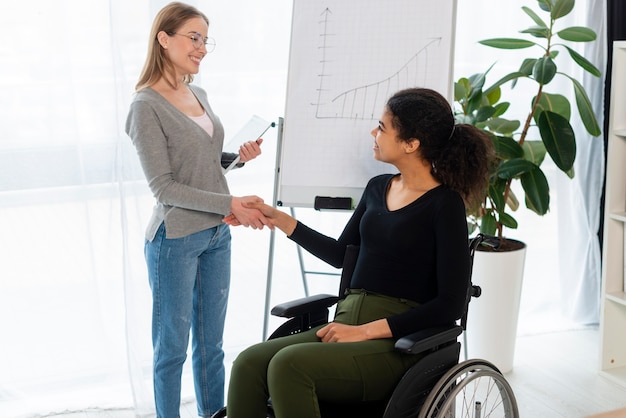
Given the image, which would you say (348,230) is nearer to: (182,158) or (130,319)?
(182,158)

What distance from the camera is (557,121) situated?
3.12 meters

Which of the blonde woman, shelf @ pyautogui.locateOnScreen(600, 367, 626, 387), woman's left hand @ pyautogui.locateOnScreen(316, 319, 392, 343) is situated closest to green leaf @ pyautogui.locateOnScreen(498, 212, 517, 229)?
shelf @ pyautogui.locateOnScreen(600, 367, 626, 387)

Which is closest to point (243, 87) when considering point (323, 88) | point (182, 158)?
point (323, 88)

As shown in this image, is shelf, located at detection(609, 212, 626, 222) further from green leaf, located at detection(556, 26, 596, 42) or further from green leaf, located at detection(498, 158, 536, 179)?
green leaf, located at detection(556, 26, 596, 42)

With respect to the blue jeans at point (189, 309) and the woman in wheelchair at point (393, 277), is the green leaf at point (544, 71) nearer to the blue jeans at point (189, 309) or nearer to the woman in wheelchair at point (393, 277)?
the woman in wheelchair at point (393, 277)

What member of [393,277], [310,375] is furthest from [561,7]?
[310,375]

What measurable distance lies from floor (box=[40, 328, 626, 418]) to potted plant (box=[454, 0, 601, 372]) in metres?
0.16

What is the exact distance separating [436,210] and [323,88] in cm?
74

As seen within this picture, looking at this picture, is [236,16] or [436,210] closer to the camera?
[436,210]

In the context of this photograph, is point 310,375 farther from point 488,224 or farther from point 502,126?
point 502,126

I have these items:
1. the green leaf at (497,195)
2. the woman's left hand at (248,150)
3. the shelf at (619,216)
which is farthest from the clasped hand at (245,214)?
the shelf at (619,216)

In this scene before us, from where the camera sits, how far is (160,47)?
7.57 feet

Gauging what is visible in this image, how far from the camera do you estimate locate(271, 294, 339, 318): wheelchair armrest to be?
213 centimetres

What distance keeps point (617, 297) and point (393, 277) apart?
1481 millimetres
